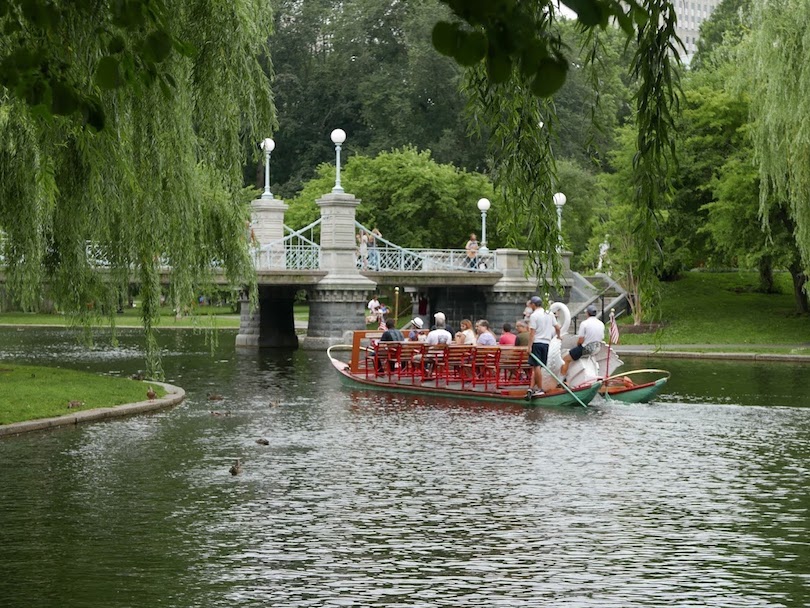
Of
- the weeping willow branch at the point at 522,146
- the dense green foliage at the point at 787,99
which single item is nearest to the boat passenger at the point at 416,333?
the dense green foliage at the point at 787,99

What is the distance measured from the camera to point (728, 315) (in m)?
52.6

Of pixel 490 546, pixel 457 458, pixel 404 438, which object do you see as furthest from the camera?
pixel 404 438

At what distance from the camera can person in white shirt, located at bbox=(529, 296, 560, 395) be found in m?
26.5

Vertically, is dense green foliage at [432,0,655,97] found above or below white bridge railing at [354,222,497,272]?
below

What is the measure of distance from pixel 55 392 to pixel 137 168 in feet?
28.8

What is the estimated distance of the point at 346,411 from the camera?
25.4 metres

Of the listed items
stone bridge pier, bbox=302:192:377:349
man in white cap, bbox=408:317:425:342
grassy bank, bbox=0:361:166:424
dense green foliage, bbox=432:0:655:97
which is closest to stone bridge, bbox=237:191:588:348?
stone bridge pier, bbox=302:192:377:349

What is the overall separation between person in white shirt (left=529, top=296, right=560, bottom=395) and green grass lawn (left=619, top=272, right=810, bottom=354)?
58.8ft

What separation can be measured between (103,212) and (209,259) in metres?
9.04

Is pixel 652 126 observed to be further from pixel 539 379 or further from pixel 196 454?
pixel 539 379

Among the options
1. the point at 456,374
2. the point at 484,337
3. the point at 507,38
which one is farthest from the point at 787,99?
the point at 507,38

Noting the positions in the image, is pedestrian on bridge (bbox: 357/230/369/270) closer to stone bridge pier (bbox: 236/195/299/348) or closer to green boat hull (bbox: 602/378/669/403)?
stone bridge pier (bbox: 236/195/299/348)

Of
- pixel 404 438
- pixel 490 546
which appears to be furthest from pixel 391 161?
pixel 490 546

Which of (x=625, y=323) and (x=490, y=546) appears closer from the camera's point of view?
(x=490, y=546)
